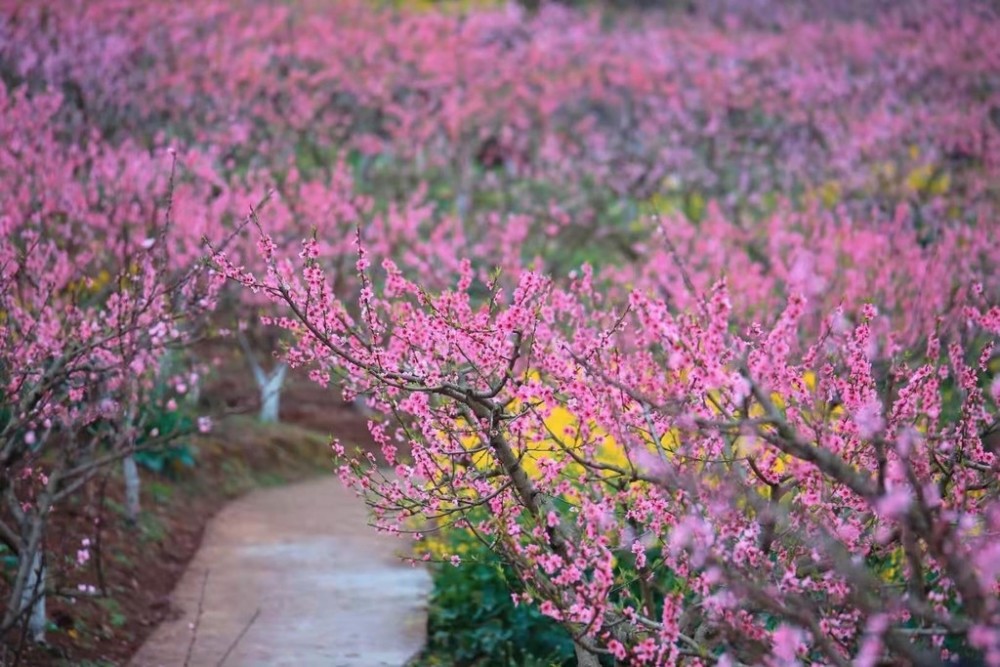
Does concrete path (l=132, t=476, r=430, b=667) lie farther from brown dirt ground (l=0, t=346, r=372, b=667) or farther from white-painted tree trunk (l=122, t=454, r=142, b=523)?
white-painted tree trunk (l=122, t=454, r=142, b=523)

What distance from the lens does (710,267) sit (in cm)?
2120

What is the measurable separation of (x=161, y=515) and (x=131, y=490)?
123 centimetres

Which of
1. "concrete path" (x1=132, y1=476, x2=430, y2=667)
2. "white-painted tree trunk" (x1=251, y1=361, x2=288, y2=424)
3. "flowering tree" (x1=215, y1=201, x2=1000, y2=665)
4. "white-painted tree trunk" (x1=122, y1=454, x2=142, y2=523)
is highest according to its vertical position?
"white-painted tree trunk" (x1=251, y1=361, x2=288, y2=424)

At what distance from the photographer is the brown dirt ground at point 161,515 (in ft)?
33.0

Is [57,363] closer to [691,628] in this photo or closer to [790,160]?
[691,628]

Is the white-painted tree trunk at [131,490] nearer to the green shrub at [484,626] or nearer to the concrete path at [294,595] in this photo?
the concrete path at [294,595]

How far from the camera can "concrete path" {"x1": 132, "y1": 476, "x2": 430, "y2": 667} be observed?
10.1 m

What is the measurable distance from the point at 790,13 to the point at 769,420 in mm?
44854

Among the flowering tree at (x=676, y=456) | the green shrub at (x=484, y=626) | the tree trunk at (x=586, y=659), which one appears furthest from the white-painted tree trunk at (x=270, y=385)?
the tree trunk at (x=586, y=659)

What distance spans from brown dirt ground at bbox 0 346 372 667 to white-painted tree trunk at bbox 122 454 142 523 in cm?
11

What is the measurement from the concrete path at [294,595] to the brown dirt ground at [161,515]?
25 cm

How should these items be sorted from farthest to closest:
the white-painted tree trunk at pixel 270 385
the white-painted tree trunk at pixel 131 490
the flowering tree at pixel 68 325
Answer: the white-painted tree trunk at pixel 270 385 < the white-painted tree trunk at pixel 131 490 < the flowering tree at pixel 68 325

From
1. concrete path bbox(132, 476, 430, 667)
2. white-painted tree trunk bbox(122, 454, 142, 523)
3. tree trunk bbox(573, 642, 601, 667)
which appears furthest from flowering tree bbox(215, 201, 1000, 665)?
white-painted tree trunk bbox(122, 454, 142, 523)

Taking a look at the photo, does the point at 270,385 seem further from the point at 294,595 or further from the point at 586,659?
the point at 586,659
